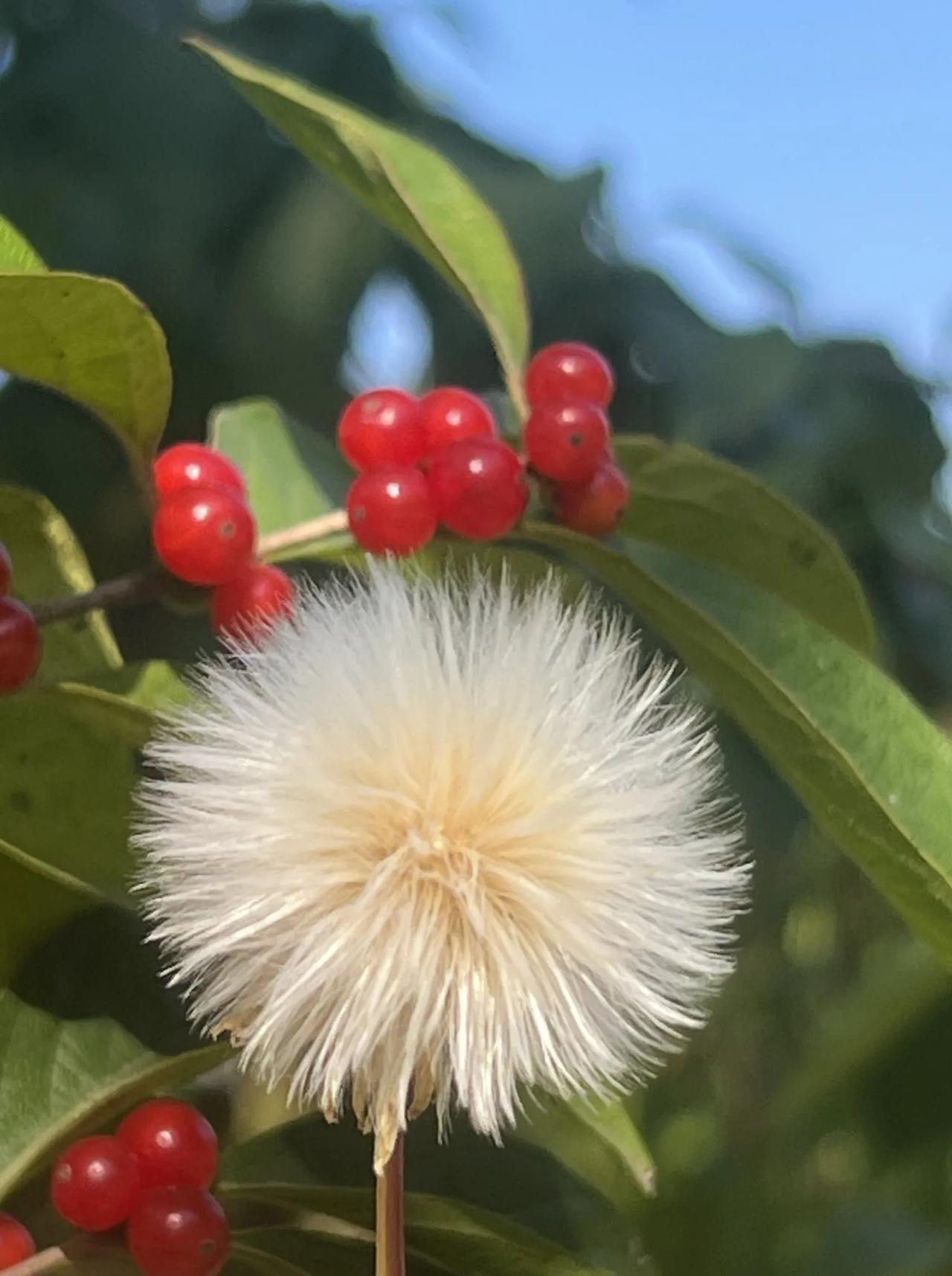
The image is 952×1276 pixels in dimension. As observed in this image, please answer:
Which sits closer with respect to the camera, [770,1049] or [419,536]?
[419,536]

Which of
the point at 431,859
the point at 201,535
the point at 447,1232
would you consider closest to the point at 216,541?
the point at 201,535

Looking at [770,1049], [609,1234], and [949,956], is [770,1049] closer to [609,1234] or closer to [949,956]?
[609,1234]

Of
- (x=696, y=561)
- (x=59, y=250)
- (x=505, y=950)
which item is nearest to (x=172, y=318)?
(x=59, y=250)

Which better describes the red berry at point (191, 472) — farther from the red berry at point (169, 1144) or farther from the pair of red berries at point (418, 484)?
the red berry at point (169, 1144)

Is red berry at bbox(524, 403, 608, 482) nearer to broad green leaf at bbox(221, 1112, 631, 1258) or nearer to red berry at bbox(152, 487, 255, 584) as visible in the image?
red berry at bbox(152, 487, 255, 584)

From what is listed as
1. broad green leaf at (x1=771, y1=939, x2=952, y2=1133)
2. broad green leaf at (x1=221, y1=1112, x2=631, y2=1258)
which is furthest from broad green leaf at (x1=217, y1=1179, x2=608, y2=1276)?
broad green leaf at (x1=771, y1=939, x2=952, y2=1133)

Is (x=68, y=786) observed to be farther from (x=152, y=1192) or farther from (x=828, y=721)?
(x=828, y=721)

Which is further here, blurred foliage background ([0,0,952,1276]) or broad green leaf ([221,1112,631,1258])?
blurred foliage background ([0,0,952,1276])
